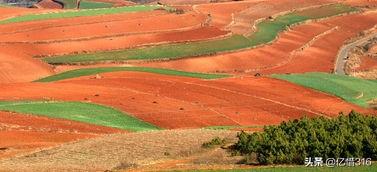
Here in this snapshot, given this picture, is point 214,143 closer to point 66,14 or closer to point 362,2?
point 66,14

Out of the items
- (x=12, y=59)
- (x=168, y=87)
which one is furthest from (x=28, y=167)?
(x=12, y=59)

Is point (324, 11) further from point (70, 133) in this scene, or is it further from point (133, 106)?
point (70, 133)

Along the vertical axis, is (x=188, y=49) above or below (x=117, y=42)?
below

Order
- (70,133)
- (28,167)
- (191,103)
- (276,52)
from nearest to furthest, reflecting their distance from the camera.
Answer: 1. (28,167)
2. (70,133)
3. (191,103)
4. (276,52)

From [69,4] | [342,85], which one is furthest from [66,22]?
[69,4]

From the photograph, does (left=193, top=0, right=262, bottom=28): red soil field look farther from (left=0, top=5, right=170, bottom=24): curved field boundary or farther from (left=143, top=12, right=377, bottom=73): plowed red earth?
(left=143, top=12, right=377, bottom=73): plowed red earth

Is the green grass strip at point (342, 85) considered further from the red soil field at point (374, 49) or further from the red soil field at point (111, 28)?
the red soil field at point (374, 49)
